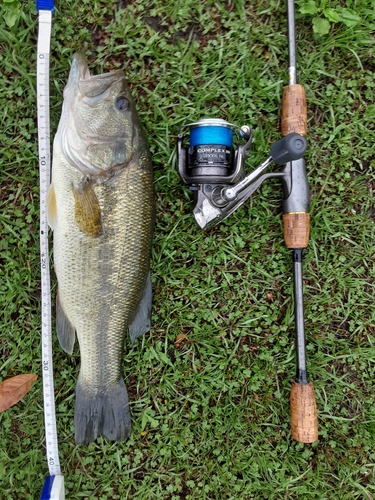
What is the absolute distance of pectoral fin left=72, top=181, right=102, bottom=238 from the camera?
2449 mm

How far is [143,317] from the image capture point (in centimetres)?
281

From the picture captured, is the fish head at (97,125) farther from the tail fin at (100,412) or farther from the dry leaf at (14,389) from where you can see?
the dry leaf at (14,389)

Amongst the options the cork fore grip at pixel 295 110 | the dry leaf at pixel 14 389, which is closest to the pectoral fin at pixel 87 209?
the dry leaf at pixel 14 389

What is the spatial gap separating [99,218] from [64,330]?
779mm

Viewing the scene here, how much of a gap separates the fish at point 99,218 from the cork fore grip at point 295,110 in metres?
0.94

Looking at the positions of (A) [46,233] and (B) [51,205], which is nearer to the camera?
(B) [51,205]

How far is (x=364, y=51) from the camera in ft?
10.1

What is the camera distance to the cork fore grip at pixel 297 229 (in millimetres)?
2811

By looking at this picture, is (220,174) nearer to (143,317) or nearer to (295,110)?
(295,110)

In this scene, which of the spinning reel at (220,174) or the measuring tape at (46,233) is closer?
the spinning reel at (220,174)

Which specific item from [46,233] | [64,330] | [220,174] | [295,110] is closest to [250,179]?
[220,174]

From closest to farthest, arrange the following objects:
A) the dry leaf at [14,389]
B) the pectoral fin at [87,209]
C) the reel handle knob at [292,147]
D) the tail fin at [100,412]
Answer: the reel handle knob at [292,147]
the pectoral fin at [87,209]
the tail fin at [100,412]
the dry leaf at [14,389]

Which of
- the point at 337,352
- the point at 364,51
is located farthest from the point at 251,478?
the point at 364,51

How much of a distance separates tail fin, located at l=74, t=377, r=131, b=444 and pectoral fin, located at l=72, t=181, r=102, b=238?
0.99 metres
